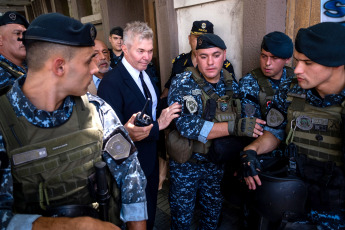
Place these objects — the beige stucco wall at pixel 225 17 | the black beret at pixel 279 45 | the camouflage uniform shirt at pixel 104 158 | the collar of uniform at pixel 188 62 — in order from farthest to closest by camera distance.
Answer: the collar of uniform at pixel 188 62 < the beige stucco wall at pixel 225 17 < the black beret at pixel 279 45 < the camouflage uniform shirt at pixel 104 158

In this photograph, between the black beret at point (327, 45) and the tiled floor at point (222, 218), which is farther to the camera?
the tiled floor at point (222, 218)

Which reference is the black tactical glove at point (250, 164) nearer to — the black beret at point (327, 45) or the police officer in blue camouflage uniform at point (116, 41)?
the black beret at point (327, 45)

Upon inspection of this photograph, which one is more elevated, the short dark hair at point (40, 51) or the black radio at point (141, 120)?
the short dark hair at point (40, 51)

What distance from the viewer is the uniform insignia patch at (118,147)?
55.0 inches

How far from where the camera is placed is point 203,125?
2.18 metres

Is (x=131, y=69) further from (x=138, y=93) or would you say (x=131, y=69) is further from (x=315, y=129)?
(x=315, y=129)

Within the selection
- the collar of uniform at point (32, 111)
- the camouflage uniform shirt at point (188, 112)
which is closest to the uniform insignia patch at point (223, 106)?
the camouflage uniform shirt at point (188, 112)

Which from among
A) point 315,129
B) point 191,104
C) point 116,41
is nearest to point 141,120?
point 191,104

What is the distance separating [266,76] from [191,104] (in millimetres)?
986

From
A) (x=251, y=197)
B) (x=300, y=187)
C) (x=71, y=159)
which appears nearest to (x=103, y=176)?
(x=71, y=159)

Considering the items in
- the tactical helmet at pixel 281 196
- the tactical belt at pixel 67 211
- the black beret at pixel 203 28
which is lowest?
the tactical helmet at pixel 281 196

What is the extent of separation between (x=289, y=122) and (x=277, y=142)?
0.31m

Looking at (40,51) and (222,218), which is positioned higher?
(40,51)

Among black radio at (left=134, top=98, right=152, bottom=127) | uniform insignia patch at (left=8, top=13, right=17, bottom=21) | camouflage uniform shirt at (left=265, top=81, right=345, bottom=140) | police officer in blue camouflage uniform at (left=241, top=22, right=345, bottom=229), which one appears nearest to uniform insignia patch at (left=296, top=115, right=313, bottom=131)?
police officer in blue camouflage uniform at (left=241, top=22, right=345, bottom=229)
